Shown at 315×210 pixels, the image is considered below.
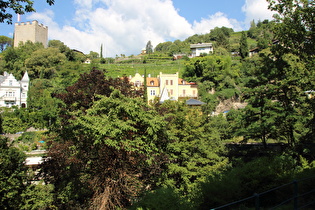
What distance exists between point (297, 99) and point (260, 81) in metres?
2.92

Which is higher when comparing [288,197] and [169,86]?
[169,86]

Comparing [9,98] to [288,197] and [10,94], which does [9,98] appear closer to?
[10,94]

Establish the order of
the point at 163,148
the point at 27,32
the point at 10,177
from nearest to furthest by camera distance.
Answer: the point at 10,177, the point at 163,148, the point at 27,32

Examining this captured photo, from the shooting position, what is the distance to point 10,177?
10.4m

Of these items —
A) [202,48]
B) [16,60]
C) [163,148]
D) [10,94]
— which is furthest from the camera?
[202,48]

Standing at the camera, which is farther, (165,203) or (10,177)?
(10,177)

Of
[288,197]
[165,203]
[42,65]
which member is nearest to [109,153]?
[165,203]

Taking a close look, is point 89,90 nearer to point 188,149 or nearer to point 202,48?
point 188,149

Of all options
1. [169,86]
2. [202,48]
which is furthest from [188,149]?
[202,48]

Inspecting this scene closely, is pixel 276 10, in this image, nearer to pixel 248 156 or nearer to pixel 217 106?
pixel 248 156

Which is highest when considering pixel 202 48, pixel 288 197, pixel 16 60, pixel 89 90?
pixel 202 48

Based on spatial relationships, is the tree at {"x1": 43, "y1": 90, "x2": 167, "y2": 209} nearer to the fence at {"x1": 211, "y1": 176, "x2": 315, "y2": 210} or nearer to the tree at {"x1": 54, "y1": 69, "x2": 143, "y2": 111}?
the fence at {"x1": 211, "y1": 176, "x2": 315, "y2": 210}

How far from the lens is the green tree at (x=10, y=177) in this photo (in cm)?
A: 1003

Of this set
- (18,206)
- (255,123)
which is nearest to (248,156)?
(255,123)
